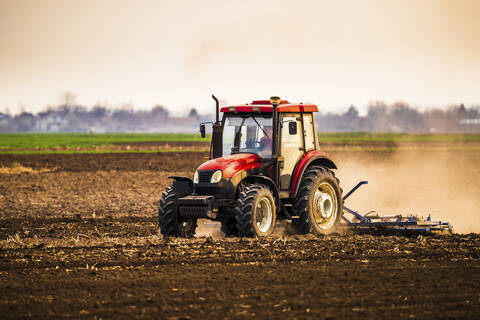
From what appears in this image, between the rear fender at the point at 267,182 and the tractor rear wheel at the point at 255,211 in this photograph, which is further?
the rear fender at the point at 267,182

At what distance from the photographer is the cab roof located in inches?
520

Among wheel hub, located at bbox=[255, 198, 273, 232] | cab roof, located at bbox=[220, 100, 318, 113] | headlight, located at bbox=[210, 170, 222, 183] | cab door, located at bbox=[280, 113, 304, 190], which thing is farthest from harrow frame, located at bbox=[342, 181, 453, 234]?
headlight, located at bbox=[210, 170, 222, 183]

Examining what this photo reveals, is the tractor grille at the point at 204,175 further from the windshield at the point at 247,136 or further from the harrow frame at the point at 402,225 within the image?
the harrow frame at the point at 402,225

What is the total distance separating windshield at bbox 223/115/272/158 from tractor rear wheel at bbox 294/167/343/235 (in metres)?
1.03

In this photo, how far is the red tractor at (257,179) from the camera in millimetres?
12680

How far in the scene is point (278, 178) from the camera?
522 inches

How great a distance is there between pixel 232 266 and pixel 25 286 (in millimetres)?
3103

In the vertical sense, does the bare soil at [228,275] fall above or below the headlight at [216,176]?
below

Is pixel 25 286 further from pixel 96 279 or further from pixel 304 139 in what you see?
pixel 304 139

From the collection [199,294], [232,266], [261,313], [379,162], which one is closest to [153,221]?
[232,266]

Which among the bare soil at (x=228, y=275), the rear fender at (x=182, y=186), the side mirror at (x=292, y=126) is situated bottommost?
the bare soil at (x=228, y=275)

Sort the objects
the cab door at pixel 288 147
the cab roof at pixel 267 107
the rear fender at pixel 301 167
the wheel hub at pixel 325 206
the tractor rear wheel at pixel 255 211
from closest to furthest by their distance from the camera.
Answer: the tractor rear wheel at pixel 255 211, the cab roof at pixel 267 107, the cab door at pixel 288 147, the rear fender at pixel 301 167, the wheel hub at pixel 325 206

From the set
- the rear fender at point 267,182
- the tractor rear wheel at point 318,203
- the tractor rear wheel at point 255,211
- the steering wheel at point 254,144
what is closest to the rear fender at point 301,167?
the tractor rear wheel at point 318,203

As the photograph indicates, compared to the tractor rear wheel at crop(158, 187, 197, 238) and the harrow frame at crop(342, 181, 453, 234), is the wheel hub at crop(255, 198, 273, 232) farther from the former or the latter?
the harrow frame at crop(342, 181, 453, 234)
